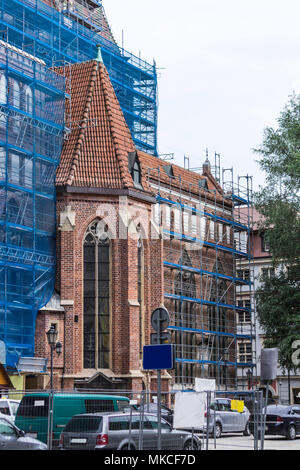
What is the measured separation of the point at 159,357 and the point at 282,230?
26299mm

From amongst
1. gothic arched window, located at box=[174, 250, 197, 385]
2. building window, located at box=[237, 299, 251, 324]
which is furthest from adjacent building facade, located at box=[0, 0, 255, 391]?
building window, located at box=[237, 299, 251, 324]

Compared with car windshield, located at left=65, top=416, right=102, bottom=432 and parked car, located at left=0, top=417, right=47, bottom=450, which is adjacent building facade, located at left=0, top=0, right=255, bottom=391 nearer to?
car windshield, located at left=65, top=416, right=102, bottom=432

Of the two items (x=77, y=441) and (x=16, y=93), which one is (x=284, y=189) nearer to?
(x=16, y=93)

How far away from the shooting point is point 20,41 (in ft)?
137

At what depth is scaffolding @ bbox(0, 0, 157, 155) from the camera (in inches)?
1641

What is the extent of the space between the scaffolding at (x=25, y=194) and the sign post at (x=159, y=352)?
20074 millimetres

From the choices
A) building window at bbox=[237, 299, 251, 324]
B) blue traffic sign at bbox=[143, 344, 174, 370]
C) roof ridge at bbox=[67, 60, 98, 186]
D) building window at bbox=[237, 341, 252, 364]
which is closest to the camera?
blue traffic sign at bbox=[143, 344, 174, 370]

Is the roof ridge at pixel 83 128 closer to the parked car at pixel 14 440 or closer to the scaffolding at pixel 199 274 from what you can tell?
the scaffolding at pixel 199 274

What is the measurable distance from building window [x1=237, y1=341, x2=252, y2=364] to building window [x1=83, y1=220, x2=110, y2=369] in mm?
24878

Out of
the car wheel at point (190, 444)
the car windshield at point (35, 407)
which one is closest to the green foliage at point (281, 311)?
the car wheel at point (190, 444)
